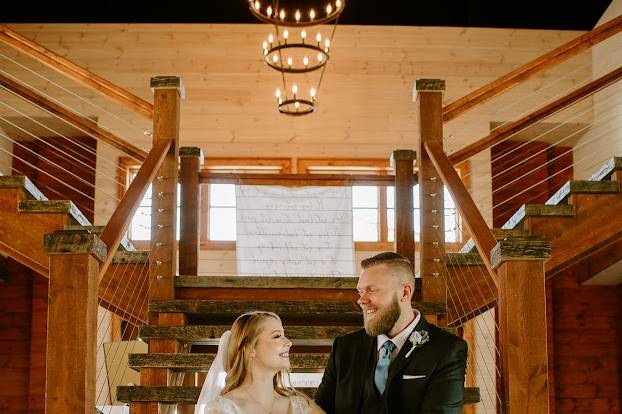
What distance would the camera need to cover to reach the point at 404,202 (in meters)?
5.78

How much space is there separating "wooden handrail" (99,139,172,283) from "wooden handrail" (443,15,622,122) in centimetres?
166

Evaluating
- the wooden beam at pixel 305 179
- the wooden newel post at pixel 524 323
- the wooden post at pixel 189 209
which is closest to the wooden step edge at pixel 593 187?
the wooden beam at pixel 305 179

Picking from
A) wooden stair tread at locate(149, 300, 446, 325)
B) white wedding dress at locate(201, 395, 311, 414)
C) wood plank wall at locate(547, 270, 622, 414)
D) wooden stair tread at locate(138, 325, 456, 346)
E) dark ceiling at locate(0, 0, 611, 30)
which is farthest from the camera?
dark ceiling at locate(0, 0, 611, 30)

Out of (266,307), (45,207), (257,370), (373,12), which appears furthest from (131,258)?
(373,12)

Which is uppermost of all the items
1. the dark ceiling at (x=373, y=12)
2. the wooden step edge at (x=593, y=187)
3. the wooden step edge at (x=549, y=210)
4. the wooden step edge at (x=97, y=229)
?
the dark ceiling at (x=373, y=12)

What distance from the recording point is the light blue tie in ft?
11.1

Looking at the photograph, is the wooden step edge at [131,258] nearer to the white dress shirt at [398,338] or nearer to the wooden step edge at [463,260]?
the wooden step edge at [463,260]

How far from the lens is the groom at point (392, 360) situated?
11.0ft

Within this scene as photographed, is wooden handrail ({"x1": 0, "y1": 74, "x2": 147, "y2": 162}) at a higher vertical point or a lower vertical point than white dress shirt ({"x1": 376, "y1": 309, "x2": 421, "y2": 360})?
higher

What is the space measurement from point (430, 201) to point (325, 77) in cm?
542

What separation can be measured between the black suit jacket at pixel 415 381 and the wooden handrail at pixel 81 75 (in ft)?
9.03

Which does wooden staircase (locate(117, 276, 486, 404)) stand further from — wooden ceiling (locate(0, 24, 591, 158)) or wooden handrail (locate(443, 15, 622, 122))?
wooden ceiling (locate(0, 24, 591, 158))

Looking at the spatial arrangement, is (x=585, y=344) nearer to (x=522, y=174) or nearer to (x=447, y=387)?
(x=522, y=174)

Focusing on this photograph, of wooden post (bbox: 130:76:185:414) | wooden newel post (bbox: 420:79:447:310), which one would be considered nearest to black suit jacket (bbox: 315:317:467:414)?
wooden newel post (bbox: 420:79:447:310)
